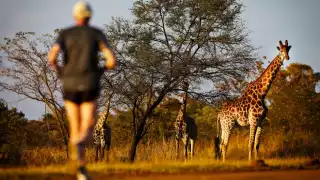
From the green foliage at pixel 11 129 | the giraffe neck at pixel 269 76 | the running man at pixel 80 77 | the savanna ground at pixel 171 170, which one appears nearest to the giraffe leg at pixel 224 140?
the giraffe neck at pixel 269 76

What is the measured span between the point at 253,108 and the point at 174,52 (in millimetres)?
4176

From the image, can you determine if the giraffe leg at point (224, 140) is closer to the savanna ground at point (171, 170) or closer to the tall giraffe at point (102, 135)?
the savanna ground at point (171, 170)

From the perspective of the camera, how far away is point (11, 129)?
84.7 ft

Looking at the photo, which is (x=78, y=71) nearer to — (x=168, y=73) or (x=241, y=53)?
(x=168, y=73)

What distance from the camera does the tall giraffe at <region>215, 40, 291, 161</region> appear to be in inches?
661

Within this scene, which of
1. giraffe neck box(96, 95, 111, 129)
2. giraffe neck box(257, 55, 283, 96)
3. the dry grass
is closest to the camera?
the dry grass

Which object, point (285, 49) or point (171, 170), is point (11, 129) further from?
point (171, 170)

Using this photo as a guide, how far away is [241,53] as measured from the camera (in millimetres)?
19578

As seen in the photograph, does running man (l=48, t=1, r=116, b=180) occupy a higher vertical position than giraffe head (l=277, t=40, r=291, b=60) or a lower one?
lower

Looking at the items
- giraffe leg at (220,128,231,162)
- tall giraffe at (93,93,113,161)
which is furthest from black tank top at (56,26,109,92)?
tall giraffe at (93,93,113,161)

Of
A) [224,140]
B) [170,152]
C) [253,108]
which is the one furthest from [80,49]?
[170,152]

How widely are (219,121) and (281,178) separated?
9.50 m

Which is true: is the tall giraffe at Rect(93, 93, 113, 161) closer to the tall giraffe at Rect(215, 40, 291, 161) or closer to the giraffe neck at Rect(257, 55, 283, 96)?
the tall giraffe at Rect(215, 40, 291, 161)

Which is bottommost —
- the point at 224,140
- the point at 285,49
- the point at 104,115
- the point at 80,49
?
the point at 224,140
